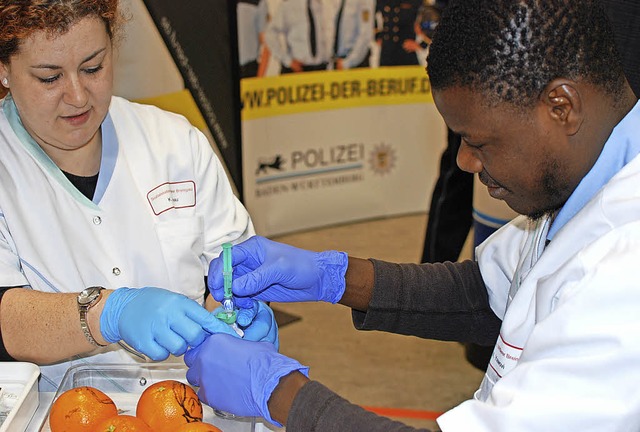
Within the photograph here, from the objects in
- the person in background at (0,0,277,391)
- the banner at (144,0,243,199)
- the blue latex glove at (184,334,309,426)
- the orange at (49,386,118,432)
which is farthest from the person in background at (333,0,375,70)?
the orange at (49,386,118,432)

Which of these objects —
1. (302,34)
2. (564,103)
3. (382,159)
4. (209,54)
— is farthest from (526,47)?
(382,159)

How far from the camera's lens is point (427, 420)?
9.63 ft

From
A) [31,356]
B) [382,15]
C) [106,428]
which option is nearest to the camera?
[106,428]

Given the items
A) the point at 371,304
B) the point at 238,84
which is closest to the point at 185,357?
the point at 371,304

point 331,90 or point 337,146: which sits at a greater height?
point 331,90

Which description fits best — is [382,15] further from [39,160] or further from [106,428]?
[106,428]

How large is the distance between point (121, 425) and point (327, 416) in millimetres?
313

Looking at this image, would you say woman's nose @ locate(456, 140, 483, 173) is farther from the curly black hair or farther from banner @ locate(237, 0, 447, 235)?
banner @ locate(237, 0, 447, 235)

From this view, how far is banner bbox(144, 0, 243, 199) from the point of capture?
308 cm

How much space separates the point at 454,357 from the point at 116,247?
2.14m

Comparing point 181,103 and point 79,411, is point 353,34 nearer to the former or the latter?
point 181,103

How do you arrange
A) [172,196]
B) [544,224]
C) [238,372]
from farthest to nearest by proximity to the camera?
[172,196] < [544,224] < [238,372]

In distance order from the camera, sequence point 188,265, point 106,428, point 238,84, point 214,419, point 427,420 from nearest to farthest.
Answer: point 106,428 → point 214,419 → point 188,265 → point 427,420 → point 238,84

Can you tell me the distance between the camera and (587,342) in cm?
104
